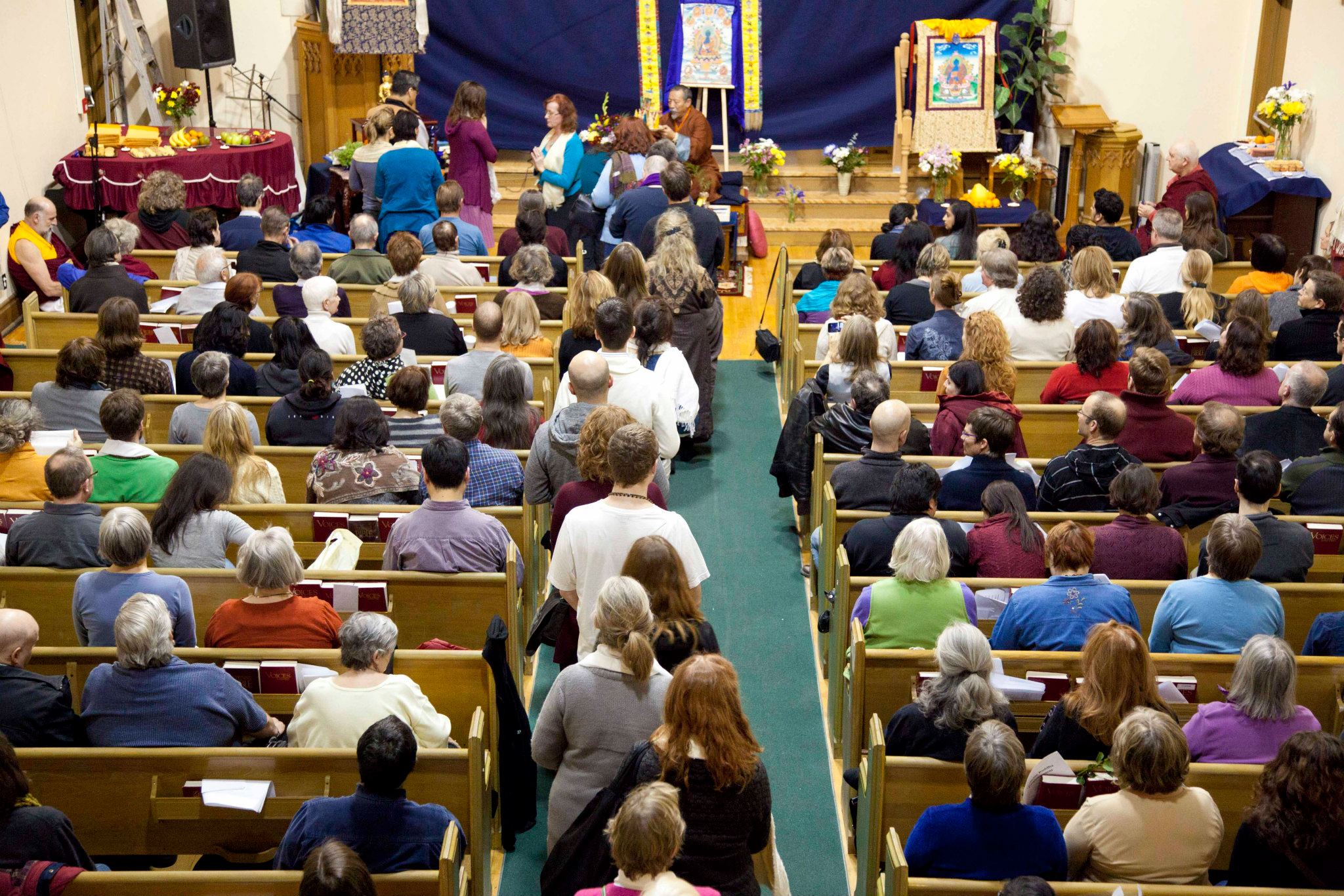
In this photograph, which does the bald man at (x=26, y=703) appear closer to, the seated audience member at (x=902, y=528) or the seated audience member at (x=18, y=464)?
the seated audience member at (x=18, y=464)

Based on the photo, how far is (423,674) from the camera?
400 cm

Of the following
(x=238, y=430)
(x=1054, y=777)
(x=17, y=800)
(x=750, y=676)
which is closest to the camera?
(x=17, y=800)

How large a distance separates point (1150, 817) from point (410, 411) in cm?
317

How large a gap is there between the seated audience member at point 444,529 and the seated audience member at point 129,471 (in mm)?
1053

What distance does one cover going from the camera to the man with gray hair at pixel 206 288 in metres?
7.09

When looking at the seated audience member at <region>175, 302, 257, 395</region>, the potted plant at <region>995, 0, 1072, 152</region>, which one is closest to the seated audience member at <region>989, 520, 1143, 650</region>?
the seated audience member at <region>175, 302, 257, 395</region>

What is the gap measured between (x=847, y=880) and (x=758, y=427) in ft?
12.7

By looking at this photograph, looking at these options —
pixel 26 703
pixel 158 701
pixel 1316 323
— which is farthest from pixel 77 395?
pixel 1316 323

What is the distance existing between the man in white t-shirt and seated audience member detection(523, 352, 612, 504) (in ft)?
2.27

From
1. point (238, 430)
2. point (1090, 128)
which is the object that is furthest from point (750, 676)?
point (1090, 128)

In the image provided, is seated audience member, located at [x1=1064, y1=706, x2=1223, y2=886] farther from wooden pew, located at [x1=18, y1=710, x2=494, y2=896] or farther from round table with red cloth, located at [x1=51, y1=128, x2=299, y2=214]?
round table with red cloth, located at [x1=51, y1=128, x2=299, y2=214]

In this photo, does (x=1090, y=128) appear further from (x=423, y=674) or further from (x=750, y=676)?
(x=423, y=674)

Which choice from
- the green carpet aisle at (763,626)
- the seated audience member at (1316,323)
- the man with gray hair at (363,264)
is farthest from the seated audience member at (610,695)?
the man with gray hair at (363,264)

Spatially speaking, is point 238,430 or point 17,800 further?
point 238,430
